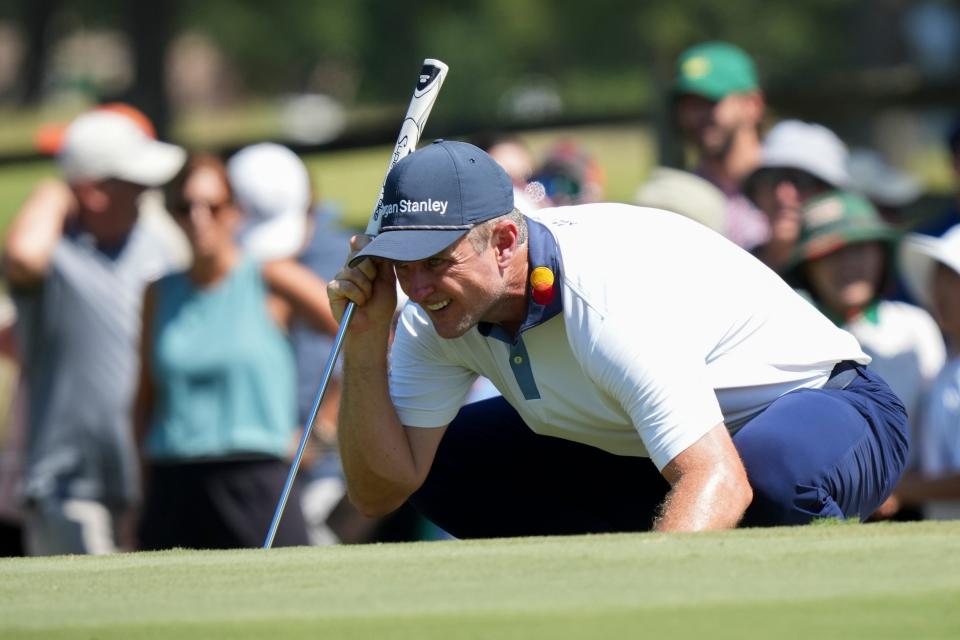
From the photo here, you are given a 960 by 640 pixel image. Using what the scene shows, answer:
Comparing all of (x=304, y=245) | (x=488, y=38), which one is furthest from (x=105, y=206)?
(x=488, y=38)

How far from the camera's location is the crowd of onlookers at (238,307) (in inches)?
254

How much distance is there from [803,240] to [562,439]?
78.9 inches

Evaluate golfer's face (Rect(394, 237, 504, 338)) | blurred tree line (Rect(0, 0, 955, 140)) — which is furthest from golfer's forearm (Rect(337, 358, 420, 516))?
blurred tree line (Rect(0, 0, 955, 140))

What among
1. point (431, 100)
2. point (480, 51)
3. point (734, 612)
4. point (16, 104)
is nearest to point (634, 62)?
point (480, 51)

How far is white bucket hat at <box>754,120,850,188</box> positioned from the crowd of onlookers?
0.01 m

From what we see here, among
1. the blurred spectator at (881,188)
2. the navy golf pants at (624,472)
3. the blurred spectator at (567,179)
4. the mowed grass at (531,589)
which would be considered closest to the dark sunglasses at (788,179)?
the blurred spectator at (567,179)

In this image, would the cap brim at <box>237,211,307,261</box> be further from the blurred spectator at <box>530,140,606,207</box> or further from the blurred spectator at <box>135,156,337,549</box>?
the blurred spectator at <box>530,140,606,207</box>

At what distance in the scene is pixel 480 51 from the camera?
118 ft

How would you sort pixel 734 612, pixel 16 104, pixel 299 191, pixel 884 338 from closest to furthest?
pixel 734 612, pixel 884 338, pixel 299 191, pixel 16 104

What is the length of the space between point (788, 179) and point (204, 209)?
8.02 ft

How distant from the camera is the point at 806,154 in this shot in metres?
7.41

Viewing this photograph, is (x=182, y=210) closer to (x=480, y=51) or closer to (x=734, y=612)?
(x=734, y=612)

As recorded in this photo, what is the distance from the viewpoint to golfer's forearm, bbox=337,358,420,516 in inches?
190

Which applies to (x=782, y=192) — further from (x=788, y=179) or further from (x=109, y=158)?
(x=109, y=158)
